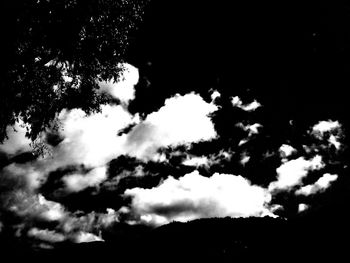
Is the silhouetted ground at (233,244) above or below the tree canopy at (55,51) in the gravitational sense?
below

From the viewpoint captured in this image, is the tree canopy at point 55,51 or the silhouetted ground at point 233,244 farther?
the silhouetted ground at point 233,244

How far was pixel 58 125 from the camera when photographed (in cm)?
1474

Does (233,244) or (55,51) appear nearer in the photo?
(55,51)

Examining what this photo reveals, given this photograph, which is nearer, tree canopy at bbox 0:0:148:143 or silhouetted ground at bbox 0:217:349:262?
tree canopy at bbox 0:0:148:143

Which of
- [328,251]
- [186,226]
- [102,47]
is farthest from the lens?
[186,226]

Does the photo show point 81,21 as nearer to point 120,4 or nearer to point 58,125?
point 120,4

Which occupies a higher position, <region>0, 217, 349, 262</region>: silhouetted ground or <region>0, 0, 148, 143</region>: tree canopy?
<region>0, 0, 148, 143</region>: tree canopy

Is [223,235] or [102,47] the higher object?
[102,47]

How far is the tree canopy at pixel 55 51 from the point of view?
10.9 m

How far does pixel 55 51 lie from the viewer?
484 inches

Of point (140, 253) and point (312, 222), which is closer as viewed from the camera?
point (312, 222)

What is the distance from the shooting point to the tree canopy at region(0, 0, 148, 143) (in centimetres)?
1088

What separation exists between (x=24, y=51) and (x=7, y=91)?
5.60 ft

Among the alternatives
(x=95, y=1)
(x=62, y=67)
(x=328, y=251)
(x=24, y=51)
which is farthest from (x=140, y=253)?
(x=95, y=1)
